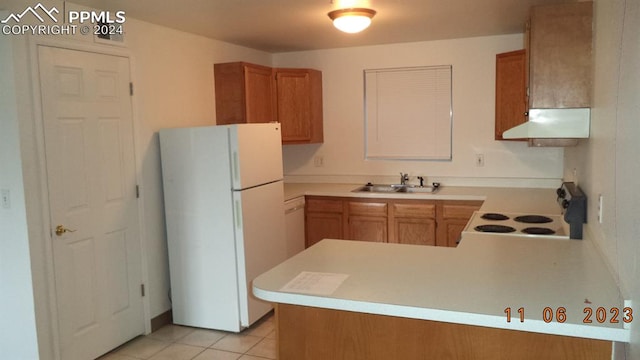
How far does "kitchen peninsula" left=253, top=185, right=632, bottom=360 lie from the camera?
1553 mm

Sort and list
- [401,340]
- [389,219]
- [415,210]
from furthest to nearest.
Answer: [389,219]
[415,210]
[401,340]

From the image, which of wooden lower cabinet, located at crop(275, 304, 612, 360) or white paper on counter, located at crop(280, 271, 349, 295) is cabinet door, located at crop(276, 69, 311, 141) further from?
wooden lower cabinet, located at crop(275, 304, 612, 360)

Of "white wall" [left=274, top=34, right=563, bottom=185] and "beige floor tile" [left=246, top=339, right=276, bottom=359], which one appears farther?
"white wall" [left=274, top=34, right=563, bottom=185]

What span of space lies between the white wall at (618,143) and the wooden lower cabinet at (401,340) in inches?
9.1

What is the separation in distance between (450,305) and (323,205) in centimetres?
312

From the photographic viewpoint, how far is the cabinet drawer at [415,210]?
4359 millimetres

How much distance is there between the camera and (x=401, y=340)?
5.83 ft

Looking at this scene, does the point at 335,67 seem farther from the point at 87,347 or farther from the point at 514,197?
the point at 87,347

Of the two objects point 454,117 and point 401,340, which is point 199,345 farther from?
point 454,117

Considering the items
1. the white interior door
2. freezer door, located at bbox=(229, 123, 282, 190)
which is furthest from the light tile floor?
freezer door, located at bbox=(229, 123, 282, 190)

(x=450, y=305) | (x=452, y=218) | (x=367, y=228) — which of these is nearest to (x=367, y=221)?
(x=367, y=228)

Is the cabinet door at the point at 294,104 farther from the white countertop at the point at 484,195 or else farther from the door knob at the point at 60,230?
the door knob at the point at 60,230

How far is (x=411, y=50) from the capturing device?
4848mm

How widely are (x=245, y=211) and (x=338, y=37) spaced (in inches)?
75.9
